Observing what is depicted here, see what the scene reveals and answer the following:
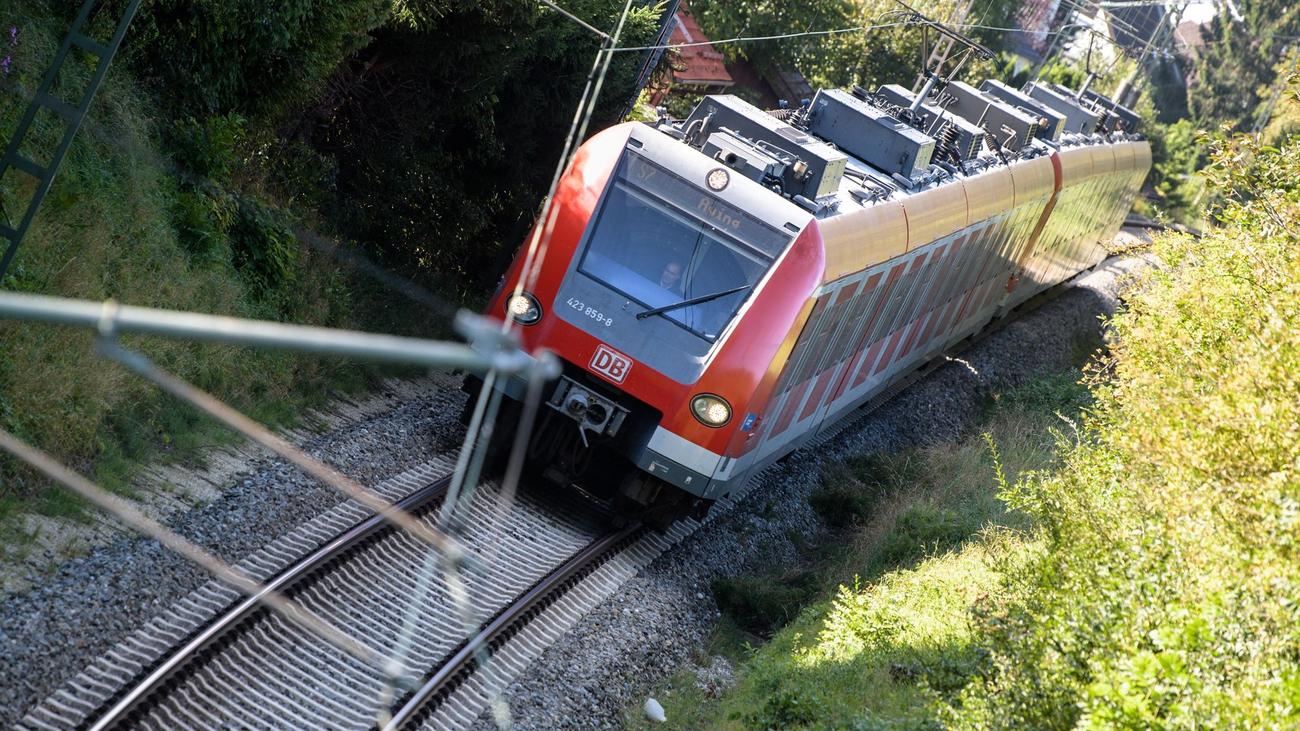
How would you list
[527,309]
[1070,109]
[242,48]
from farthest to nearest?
[1070,109] < [242,48] < [527,309]

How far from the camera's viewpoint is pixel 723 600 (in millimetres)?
12508

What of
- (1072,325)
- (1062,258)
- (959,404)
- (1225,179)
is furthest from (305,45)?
(1072,325)

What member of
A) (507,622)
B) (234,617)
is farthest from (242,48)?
(234,617)

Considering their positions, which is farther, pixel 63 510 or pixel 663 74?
pixel 663 74

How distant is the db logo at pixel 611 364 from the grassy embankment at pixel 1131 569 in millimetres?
2319

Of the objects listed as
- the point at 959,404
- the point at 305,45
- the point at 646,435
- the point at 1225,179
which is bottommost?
the point at 959,404

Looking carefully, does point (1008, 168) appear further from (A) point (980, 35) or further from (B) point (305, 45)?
(A) point (980, 35)

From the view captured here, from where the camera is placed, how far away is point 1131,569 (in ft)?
26.3

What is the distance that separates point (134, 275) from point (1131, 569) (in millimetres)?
8331

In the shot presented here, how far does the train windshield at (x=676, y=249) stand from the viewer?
1186 cm

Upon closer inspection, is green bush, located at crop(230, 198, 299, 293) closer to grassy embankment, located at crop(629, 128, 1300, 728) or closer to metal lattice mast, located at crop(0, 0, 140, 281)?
metal lattice mast, located at crop(0, 0, 140, 281)

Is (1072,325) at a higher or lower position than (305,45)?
lower

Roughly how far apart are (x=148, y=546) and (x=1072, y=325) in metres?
23.5

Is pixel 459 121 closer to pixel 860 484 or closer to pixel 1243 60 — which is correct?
pixel 860 484
